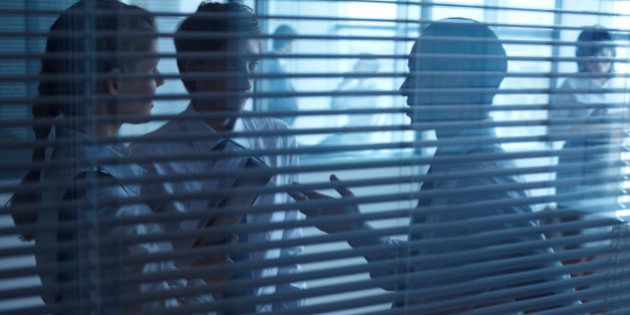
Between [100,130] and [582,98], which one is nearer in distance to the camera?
[100,130]

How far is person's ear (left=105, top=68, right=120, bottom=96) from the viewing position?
133 centimetres

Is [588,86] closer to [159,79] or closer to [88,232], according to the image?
[159,79]

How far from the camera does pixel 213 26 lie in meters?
1.44

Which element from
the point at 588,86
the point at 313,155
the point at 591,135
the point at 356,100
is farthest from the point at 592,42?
the point at 313,155

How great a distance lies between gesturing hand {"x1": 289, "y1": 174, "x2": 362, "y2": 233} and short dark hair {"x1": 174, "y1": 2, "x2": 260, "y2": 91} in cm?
29

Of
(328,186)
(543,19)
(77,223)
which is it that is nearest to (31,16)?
(77,223)

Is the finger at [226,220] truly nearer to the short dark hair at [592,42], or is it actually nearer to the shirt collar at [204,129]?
the shirt collar at [204,129]

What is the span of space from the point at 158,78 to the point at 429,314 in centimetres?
74

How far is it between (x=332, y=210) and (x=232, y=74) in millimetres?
320

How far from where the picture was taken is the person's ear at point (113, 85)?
1334mm

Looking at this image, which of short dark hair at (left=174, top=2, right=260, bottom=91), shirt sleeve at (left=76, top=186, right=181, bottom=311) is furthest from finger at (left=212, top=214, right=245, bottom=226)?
short dark hair at (left=174, top=2, right=260, bottom=91)

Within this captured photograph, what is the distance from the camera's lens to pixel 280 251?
1.58 m

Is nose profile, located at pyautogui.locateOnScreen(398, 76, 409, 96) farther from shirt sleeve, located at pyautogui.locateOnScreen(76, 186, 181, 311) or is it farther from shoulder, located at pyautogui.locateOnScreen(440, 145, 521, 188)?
shirt sleeve, located at pyautogui.locateOnScreen(76, 186, 181, 311)

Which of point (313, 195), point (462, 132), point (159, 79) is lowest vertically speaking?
point (313, 195)
